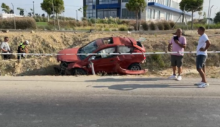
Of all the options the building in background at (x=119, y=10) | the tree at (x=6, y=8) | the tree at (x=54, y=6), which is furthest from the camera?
the building in background at (x=119, y=10)

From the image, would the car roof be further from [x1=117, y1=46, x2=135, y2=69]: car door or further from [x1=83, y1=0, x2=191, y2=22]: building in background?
[x1=83, y1=0, x2=191, y2=22]: building in background

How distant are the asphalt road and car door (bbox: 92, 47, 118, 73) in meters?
2.02

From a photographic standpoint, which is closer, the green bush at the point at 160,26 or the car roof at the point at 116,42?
the car roof at the point at 116,42

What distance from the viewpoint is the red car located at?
9.57 m

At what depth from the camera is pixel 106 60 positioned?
980cm

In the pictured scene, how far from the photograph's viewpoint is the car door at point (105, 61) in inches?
384

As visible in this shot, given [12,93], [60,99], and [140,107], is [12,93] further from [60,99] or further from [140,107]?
[140,107]

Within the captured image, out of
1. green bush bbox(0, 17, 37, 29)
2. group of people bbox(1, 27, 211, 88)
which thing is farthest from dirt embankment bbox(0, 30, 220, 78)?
green bush bbox(0, 17, 37, 29)

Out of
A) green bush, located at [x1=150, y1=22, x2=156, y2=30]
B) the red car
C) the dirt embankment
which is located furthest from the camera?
green bush, located at [x1=150, y1=22, x2=156, y2=30]

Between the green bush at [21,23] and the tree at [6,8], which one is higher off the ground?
the tree at [6,8]

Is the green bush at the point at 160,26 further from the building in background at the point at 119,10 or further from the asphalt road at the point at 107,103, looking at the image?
the building in background at the point at 119,10

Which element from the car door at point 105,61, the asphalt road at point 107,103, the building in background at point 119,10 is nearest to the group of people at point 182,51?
the asphalt road at point 107,103

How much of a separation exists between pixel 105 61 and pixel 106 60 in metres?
0.06

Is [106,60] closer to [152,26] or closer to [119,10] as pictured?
[152,26]
